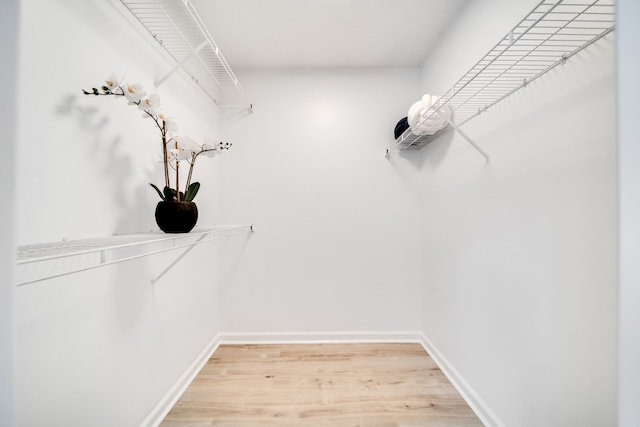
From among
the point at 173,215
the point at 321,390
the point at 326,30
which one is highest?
the point at 326,30

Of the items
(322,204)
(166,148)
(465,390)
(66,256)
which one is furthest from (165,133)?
(465,390)

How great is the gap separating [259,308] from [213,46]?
1.78 metres

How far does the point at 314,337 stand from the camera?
1.98 m

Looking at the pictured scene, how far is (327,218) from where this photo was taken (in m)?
2.01

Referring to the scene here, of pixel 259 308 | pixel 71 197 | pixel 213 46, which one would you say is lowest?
pixel 259 308

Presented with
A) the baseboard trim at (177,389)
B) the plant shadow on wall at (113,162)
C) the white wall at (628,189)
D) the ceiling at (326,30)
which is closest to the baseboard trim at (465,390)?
the white wall at (628,189)

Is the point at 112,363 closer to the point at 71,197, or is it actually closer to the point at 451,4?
the point at 71,197

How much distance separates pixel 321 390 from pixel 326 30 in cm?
225

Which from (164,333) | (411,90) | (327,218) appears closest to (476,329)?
(327,218)

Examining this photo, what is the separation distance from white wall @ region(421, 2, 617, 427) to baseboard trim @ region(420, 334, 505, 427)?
36mm

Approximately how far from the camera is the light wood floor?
4.12ft

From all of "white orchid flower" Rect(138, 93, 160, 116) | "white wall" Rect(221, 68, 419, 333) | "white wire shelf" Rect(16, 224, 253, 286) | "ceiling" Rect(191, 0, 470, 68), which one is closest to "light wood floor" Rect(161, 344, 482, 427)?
"white wall" Rect(221, 68, 419, 333)

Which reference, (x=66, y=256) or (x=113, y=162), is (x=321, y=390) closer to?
(x=66, y=256)

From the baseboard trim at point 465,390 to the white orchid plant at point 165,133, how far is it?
5.70ft
